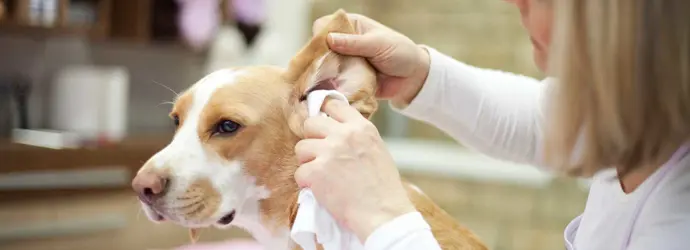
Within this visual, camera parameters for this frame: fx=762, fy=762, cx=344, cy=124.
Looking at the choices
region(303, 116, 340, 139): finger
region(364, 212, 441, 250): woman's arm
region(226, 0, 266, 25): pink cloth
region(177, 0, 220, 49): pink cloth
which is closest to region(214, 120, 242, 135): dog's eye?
region(303, 116, 340, 139): finger

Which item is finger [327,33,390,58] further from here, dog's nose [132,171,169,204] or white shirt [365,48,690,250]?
dog's nose [132,171,169,204]

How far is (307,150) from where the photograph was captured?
2.84 ft

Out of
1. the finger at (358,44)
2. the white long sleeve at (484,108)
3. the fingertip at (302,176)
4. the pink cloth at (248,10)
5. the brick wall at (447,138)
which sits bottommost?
the brick wall at (447,138)

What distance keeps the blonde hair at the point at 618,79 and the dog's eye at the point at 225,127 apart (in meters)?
0.39

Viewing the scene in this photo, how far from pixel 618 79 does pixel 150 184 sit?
517mm

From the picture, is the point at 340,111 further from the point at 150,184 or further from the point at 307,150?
the point at 150,184

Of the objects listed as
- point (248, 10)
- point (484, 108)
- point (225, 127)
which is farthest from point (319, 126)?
point (248, 10)

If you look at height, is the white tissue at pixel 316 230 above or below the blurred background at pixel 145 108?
above

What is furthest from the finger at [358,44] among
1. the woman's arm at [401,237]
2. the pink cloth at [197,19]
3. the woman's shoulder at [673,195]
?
the pink cloth at [197,19]

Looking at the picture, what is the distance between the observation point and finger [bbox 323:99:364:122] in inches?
34.9

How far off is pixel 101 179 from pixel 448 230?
63.7 inches

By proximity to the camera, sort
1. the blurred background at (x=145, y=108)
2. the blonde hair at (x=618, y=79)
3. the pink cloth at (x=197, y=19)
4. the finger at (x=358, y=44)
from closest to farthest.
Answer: the blonde hair at (x=618, y=79), the finger at (x=358, y=44), the blurred background at (x=145, y=108), the pink cloth at (x=197, y=19)

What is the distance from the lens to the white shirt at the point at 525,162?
2.62 feet

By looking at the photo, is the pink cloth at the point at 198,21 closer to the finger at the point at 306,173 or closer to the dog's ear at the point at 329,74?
the dog's ear at the point at 329,74
